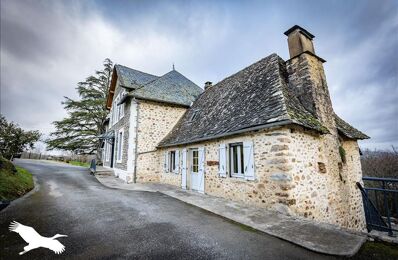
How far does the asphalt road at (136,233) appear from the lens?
9.32 ft

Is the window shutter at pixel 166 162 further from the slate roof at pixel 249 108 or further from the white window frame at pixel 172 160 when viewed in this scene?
the slate roof at pixel 249 108

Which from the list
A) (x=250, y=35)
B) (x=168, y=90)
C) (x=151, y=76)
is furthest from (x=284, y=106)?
(x=151, y=76)

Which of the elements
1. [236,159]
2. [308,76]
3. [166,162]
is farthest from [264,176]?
[166,162]

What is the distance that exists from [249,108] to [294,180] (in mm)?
2967

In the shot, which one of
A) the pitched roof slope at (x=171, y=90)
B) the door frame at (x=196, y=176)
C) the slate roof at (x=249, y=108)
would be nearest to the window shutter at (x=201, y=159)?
the door frame at (x=196, y=176)

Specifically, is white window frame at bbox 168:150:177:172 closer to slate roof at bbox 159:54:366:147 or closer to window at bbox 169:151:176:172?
window at bbox 169:151:176:172

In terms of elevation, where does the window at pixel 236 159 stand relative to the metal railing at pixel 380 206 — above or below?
above

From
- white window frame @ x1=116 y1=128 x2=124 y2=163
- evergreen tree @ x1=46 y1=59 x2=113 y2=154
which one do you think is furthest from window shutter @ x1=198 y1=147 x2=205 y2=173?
evergreen tree @ x1=46 y1=59 x2=113 y2=154

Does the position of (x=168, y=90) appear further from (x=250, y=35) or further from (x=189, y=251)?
(x=189, y=251)

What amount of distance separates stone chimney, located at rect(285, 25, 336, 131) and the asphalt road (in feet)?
16.9

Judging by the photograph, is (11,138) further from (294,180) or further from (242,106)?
(294,180)

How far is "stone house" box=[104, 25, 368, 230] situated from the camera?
541 centimetres

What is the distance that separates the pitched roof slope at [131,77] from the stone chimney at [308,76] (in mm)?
9455

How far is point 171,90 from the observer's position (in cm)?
1337
